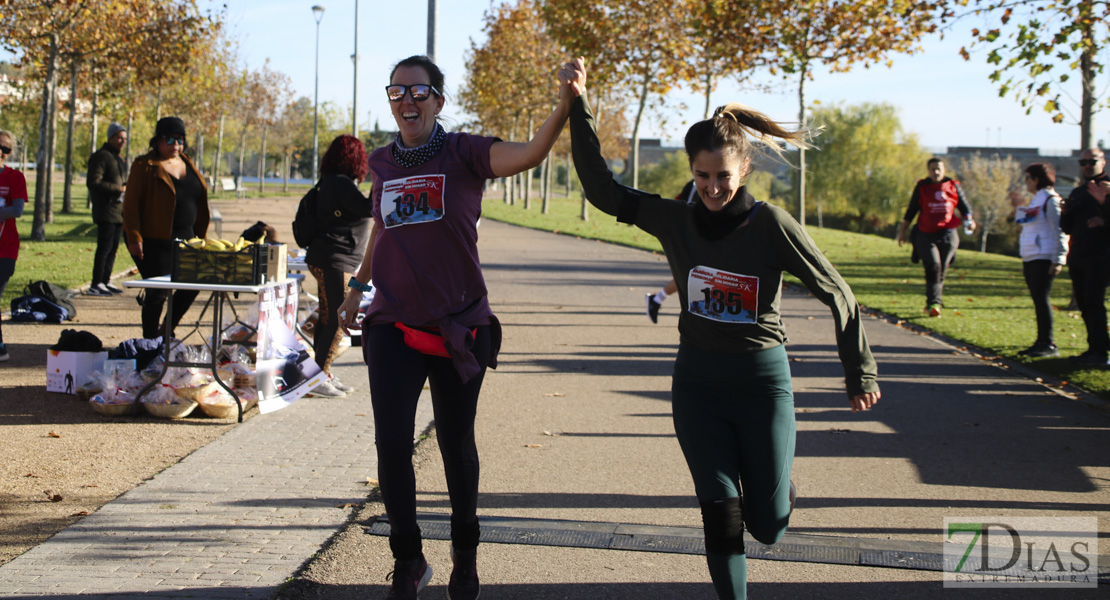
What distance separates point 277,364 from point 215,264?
82cm

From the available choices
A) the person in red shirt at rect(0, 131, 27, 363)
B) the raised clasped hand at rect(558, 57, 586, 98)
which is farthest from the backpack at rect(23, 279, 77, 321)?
the raised clasped hand at rect(558, 57, 586, 98)

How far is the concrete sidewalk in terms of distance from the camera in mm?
3914

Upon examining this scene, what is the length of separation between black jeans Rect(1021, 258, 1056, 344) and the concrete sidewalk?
0.80 metres

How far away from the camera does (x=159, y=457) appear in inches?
224

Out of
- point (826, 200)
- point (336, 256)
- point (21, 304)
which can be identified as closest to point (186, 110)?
point (21, 304)

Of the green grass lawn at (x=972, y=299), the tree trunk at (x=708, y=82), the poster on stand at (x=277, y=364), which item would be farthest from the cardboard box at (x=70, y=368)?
the tree trunk at (x=708, y=82)

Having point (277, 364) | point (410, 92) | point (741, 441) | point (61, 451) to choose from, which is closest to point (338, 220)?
point (277, 364)

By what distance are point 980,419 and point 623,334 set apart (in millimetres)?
4695

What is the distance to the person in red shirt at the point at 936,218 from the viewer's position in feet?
40.5

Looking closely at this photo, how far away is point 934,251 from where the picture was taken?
41.3 feet

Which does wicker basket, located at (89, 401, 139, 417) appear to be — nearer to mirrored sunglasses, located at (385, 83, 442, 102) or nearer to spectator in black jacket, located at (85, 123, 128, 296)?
mirrored sunglasses, located at (385, 83, 442, 102)

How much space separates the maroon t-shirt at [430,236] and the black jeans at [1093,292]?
7417mm

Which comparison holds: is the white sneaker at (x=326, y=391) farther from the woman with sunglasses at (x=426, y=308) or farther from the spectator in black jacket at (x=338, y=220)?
the woman with sunglasses at (x=426, y=308)

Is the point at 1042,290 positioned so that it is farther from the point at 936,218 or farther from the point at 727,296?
the point at 727,296
